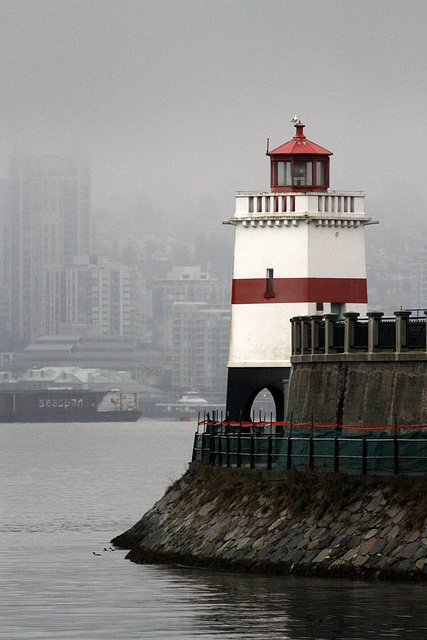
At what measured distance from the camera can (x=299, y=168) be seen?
50969mm

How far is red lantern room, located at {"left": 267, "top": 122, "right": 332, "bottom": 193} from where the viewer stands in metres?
50.8

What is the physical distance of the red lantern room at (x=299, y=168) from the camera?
167 ft

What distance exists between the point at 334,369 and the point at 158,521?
26.6 ft

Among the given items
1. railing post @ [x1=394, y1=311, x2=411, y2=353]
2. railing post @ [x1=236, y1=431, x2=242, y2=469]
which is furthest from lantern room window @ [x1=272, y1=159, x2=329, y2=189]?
railing post @ [x1=394, y1=311, x2=411, y2=353]

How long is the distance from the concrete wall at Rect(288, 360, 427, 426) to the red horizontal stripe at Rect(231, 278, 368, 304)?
679 cm

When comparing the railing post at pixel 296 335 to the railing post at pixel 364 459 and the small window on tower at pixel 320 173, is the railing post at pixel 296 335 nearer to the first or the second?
the small window on tower at pixel 320 173

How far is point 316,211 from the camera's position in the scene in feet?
163

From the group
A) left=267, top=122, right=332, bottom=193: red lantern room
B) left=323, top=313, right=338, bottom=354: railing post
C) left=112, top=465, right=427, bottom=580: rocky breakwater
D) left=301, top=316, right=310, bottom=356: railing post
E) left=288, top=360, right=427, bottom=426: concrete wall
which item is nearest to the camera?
left=112, top=465, right=427, bottom=580: rocky breakwater

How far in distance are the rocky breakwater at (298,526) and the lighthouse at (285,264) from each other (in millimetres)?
6426

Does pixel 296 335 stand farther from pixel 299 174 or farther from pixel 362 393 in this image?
pixel 299 174

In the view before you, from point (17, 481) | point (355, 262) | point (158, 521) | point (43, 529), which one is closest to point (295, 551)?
point (158, 521)

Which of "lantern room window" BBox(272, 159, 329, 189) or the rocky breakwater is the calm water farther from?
"lantern room window" BBox(272, 159, 329, 189)

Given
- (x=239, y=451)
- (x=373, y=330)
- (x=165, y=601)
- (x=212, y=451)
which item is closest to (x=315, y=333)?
(x=373, y=330)

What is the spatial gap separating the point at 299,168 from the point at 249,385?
6.71 m
